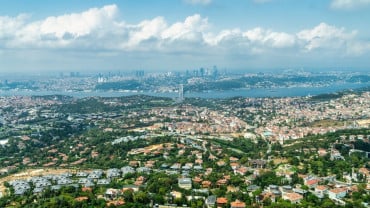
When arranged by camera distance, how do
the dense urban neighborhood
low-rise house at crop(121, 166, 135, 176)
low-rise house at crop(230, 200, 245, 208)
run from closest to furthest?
low-rise house at crop(230, 200, 245, 208), the dense urban neighborhood, low-rise house at crop(121, 166, 135, 176)

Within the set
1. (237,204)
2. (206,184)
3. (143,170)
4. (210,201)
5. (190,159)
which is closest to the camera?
(237,204)

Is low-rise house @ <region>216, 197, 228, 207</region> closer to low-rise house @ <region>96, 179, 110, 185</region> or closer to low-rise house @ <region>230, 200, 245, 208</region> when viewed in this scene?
low-rise house @ <region>230, 200, 245, 208</region>

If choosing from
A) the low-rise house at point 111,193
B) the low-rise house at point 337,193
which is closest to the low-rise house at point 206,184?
the low-rise house at point 111,193

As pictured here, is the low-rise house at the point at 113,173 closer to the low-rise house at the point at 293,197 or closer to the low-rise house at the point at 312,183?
the low-rise house at the point at 293,197

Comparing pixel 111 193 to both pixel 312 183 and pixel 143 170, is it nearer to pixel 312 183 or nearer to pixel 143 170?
pixel 143 170

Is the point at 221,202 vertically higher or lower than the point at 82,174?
higher

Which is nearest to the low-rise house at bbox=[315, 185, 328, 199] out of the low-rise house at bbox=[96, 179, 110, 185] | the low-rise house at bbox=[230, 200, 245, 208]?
the low-rise house at bbox=[230, 200, 245, 208]

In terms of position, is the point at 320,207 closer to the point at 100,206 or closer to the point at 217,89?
the point at 100,206

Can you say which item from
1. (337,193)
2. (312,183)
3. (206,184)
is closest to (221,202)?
(206,184)
